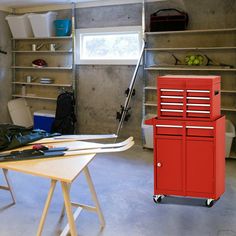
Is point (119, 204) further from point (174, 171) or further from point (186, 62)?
point (186, 62)

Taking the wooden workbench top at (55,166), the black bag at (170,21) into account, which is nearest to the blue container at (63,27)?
the black bag at (170,21)

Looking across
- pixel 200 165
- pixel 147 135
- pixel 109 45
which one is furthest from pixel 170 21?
pixel 200 165

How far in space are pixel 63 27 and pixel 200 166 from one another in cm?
412

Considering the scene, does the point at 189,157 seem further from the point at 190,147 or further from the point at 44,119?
the point at 44,119

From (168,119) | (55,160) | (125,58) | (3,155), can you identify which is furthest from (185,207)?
(125,58)

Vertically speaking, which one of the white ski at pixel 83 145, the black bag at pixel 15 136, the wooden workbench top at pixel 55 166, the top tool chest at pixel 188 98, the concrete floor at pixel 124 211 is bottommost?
the concrete floor at pixel 124 211

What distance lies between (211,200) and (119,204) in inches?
37.2

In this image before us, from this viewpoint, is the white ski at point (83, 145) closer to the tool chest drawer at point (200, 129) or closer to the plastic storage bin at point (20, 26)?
the tool chest drawer at point (200, 129)

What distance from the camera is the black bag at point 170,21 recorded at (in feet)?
17.5

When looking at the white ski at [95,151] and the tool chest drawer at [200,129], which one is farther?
the tool chest drawer at [200,129]

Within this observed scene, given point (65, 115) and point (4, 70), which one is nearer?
point (65, 115)

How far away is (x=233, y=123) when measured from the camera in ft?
17.9

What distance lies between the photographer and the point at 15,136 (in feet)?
10.1

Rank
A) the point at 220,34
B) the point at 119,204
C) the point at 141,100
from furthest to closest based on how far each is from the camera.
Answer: the point at 141,100, the point at 220,34, the point at 119,204
